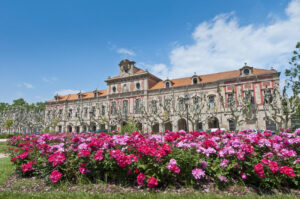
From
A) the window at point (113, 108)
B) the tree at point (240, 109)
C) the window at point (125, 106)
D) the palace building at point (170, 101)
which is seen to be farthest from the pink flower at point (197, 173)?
the window at point (113, 108)

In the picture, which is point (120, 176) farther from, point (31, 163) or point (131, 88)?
point (131, 88)

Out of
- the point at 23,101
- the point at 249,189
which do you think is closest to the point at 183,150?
the point at 249,189

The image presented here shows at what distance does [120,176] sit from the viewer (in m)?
4.79

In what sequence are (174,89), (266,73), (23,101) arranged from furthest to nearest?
(23,101)
(174,89)
(266,73)

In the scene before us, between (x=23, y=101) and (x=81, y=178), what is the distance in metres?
81.1

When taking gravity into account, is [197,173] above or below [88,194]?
above

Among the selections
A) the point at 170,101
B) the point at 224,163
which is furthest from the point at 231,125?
the point at 224,163

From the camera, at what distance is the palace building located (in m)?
25.6

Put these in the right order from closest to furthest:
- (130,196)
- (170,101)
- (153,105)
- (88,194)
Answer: (130,196) < (88,194) < (170,101) < (153,105)

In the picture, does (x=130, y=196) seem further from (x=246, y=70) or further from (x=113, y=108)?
(x=113, y=108)

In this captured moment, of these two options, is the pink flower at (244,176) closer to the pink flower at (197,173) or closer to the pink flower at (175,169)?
the pink flower at (197,173)

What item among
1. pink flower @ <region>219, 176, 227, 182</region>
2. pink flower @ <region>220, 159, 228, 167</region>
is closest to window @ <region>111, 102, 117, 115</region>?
pink flower @ <region>220, 159, 228, 167</region>

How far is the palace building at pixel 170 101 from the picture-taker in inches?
1007

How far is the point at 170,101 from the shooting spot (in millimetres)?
29406
